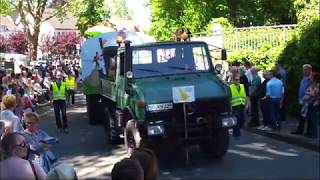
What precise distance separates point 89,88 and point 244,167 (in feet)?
29.5

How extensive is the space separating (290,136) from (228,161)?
273 centimetres

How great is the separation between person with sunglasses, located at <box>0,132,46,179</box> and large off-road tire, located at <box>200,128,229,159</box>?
6.06 m

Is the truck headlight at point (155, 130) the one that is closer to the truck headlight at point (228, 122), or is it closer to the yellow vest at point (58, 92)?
the truck headlight at point (228, 122)

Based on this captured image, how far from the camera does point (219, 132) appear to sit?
11164 mm

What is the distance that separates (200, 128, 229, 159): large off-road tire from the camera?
36.7 ft

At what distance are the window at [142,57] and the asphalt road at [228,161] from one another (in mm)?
2011

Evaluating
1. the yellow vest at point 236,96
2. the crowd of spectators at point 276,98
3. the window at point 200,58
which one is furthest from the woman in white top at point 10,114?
the crowd of spectators at point 276,98

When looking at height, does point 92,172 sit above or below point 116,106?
below

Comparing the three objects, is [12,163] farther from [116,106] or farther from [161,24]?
[161,24]

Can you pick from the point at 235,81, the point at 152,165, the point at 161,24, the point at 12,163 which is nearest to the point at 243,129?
the point at 235,81

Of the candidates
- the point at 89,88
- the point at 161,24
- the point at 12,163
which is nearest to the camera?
the point at 12,163

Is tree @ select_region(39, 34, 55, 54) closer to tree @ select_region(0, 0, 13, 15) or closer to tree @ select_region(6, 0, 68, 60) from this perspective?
tree @ select_region(0, 0, 13, 15)

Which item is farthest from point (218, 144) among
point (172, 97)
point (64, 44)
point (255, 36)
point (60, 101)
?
point (64, 44)

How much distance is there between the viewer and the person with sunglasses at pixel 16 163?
4980mm
